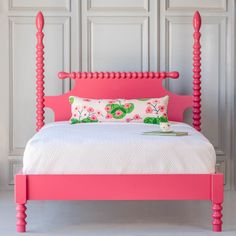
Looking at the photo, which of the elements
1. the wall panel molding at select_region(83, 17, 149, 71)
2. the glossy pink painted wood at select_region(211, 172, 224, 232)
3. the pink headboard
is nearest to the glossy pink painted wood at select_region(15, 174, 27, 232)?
the glossy pink painted wood at select_region(211, 172, 224, 232)

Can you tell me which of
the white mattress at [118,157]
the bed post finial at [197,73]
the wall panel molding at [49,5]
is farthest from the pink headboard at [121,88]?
the white mattress at [118,157]

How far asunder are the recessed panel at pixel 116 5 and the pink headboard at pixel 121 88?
1.71 feet

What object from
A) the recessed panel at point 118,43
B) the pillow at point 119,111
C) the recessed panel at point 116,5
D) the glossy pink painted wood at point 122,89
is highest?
the recessed panel at point 116,5

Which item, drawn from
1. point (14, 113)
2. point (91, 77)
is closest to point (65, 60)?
point (91, 77)

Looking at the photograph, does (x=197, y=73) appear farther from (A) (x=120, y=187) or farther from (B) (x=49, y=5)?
(A) (x=120, y=187)

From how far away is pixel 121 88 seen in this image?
16.8 ft

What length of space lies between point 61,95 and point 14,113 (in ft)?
1.52

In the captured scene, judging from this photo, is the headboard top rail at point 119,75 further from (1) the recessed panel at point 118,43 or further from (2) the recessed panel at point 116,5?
(2) the recessed panel at point 116,5

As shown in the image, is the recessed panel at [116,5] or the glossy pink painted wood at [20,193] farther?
the recessed panel at [116,5]

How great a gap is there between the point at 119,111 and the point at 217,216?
56.1 inches

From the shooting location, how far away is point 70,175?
360 cm

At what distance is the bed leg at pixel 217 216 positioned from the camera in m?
3.65

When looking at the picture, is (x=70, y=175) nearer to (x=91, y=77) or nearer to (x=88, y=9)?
(x=91, y=77)

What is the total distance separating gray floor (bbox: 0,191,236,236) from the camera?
3738mm
